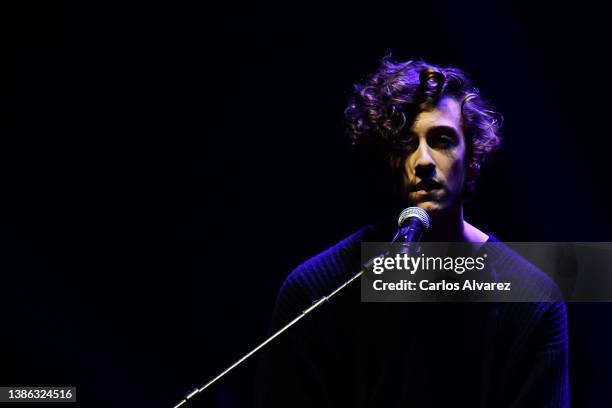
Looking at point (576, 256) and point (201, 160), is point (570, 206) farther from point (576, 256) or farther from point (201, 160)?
point (201, 160)

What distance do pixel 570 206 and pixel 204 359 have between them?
1.23m

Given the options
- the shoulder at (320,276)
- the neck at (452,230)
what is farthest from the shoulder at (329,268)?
the neck at (452,230)

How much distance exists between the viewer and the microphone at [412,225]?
1.42 meters

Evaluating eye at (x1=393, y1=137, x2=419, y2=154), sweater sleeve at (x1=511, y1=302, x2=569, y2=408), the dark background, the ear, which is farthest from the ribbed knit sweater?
the dark background

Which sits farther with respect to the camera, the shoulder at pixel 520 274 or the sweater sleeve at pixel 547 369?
the shoulder at pixel 520 274

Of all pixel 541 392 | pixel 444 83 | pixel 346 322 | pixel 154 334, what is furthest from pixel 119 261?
pixel 541 392

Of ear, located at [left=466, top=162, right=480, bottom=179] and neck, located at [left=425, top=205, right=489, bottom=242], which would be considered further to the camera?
ear, located at [left=466, top=162, right=480, bottom=179]

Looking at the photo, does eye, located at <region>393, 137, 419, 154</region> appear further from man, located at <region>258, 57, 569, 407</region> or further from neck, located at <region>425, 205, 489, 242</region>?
neck, located at <region>425, 205, 489, 242</region>

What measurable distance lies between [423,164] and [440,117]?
0.67ft

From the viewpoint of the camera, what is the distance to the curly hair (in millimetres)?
1889

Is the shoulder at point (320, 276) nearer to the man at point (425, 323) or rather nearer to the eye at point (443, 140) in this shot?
the man at point (425, 323)

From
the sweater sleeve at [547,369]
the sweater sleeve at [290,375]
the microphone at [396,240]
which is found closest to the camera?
the microphone at [396,240]

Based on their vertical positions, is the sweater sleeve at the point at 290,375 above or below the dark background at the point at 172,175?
below

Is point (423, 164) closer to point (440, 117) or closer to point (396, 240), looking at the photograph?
point (440, 117)
